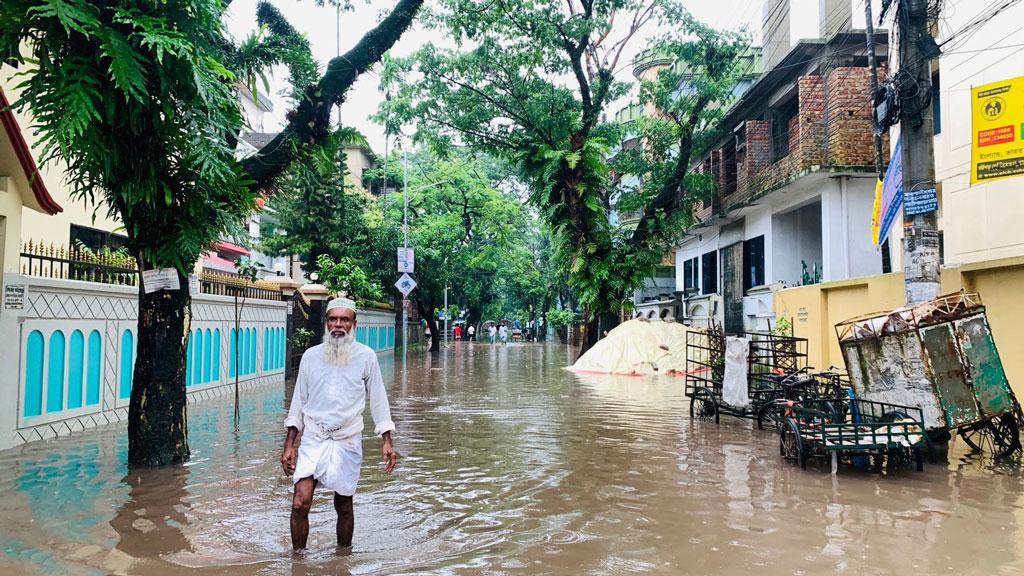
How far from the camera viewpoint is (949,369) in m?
8.05

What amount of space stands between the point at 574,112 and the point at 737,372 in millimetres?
14826

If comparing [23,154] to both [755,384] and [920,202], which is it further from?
[920,202]

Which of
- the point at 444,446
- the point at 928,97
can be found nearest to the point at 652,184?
the point at 928,97

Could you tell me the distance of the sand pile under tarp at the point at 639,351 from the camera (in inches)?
922

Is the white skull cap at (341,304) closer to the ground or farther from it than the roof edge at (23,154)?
closer to the ground

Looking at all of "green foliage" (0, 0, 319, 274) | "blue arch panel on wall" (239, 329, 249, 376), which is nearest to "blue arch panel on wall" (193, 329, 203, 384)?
"blue arch panel on wall" (239, 329, 249, 376)

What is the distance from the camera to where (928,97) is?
31.7ft

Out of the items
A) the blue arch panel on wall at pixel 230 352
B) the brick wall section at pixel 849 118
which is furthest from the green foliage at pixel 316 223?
the brick wall section at pixel 849 118

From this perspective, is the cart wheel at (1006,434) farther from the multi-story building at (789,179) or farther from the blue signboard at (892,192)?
the multi-story building at (789,179)

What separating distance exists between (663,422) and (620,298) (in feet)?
44.0

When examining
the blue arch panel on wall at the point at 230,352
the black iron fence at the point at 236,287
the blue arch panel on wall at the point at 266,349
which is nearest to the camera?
the black iron fence at the point at 236,287

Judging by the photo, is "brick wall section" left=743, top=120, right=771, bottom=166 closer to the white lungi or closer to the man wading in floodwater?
the man wading in floodwater

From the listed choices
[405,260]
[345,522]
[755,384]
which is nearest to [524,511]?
[345,522]

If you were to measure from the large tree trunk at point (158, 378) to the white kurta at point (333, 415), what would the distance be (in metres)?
3.29
